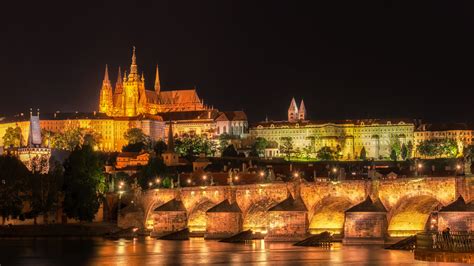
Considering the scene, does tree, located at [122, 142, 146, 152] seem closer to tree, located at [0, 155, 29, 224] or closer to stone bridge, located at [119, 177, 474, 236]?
tree, located at [0, 155, 29, 224]

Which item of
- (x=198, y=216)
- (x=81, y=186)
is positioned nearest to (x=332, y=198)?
(x=198, y=216)

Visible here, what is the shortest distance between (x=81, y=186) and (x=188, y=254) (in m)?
26.2

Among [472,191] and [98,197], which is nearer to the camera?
[472,191]

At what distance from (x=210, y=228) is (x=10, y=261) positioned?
1690 cm

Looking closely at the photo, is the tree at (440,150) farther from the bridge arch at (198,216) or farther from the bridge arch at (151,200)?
the bridge arch at (198,216)

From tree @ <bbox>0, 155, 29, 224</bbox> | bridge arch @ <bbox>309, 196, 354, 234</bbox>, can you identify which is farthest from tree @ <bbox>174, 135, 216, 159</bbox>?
bridge arch @ <bbox>309, 196, 354, 234</bbox>

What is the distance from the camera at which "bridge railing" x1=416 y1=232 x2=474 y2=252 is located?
142 feet

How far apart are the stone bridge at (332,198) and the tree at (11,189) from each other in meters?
12.6

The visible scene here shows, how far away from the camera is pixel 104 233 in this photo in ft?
263

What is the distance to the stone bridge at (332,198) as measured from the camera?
55000 millimetres

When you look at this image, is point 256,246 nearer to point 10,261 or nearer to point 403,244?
point 403,244

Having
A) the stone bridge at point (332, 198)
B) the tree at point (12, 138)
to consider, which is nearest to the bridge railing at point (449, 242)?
the stone bridge at point (332, 198)

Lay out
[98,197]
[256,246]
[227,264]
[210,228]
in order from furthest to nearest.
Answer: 1. [98,197]
2. [210,228]
3. [256,246]
4. [227,264]

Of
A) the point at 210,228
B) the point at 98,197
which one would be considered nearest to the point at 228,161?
the point at 98,197
